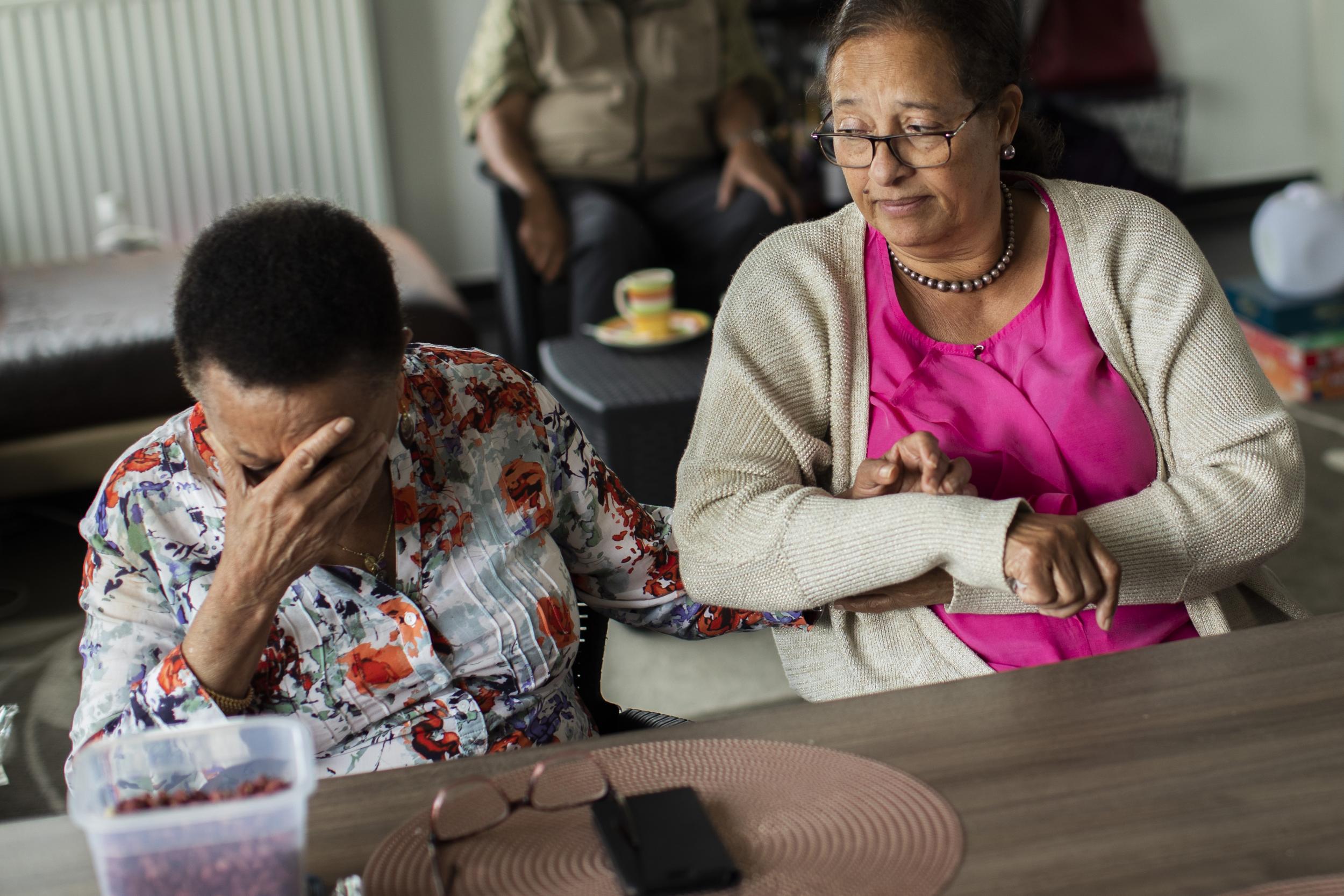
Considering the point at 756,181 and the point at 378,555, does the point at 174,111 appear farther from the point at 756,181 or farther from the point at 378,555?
the point at 378,555

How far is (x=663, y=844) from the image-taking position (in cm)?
80

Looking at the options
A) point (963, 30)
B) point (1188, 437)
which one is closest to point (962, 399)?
point (1188, 437)

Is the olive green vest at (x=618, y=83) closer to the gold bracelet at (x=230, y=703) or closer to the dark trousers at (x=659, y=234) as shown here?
the dark trousers at (x=659, y=234)

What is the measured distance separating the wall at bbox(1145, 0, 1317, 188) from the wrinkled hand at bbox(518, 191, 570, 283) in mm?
2850

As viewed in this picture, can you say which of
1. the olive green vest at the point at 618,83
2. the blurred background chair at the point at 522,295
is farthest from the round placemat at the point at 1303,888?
the olive green vest at the point at 618,83

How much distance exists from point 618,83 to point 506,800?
2947 millimetres

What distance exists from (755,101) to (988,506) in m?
2.77

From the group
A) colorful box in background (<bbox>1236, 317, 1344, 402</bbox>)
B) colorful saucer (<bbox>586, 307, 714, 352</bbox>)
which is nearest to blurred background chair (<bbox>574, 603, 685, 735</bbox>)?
colorful saucer (<bbox>586, 307, 714, 352</bbox>)

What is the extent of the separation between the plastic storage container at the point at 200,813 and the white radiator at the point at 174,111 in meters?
3.58

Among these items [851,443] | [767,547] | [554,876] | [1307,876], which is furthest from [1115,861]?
[851,443]

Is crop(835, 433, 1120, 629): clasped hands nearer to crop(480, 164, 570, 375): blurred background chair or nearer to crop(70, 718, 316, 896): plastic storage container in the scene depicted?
crop(70, 718, 316, 896): plastic storage container

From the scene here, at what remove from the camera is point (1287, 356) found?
3.45 metres

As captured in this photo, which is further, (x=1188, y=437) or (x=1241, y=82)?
(x=1241, y=82)

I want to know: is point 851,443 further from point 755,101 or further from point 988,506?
Result: point 755,101
